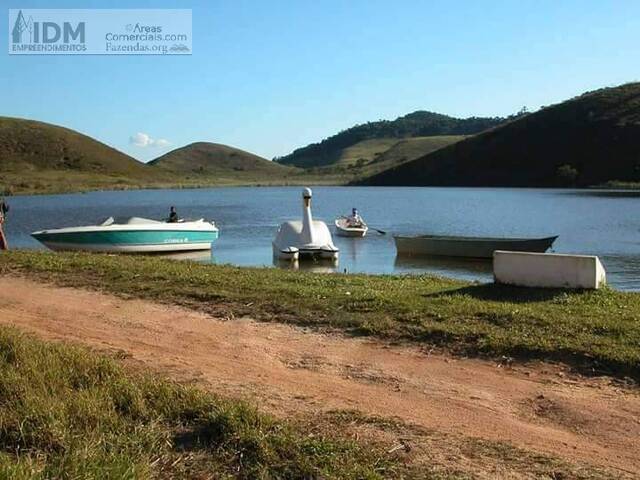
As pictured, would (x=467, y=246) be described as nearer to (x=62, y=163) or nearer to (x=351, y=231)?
(x=351, y=231)

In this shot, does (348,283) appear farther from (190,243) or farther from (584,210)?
(584,210)

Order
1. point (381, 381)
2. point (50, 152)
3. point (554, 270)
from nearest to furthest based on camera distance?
point (381, 381) < point (554, 270) < point (50, 152)

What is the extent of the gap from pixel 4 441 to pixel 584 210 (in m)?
58.3

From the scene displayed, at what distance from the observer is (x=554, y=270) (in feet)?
33.0

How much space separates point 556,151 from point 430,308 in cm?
12826

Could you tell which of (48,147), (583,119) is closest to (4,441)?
(583,119)

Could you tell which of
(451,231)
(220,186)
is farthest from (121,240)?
(220,186)

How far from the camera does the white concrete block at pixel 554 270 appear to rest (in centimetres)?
995

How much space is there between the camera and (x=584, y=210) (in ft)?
192

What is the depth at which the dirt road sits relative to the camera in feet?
17.4

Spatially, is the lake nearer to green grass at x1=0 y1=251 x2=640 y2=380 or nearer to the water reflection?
the water reflection

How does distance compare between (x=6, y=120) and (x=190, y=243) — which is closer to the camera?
(x=190, y=243)

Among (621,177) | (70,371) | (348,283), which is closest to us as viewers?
(70,371)

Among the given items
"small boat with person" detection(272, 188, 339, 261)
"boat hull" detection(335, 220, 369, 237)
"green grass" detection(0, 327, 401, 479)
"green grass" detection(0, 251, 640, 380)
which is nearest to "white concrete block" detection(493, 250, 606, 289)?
"green grass" detection(0, 251, 640, 380)
